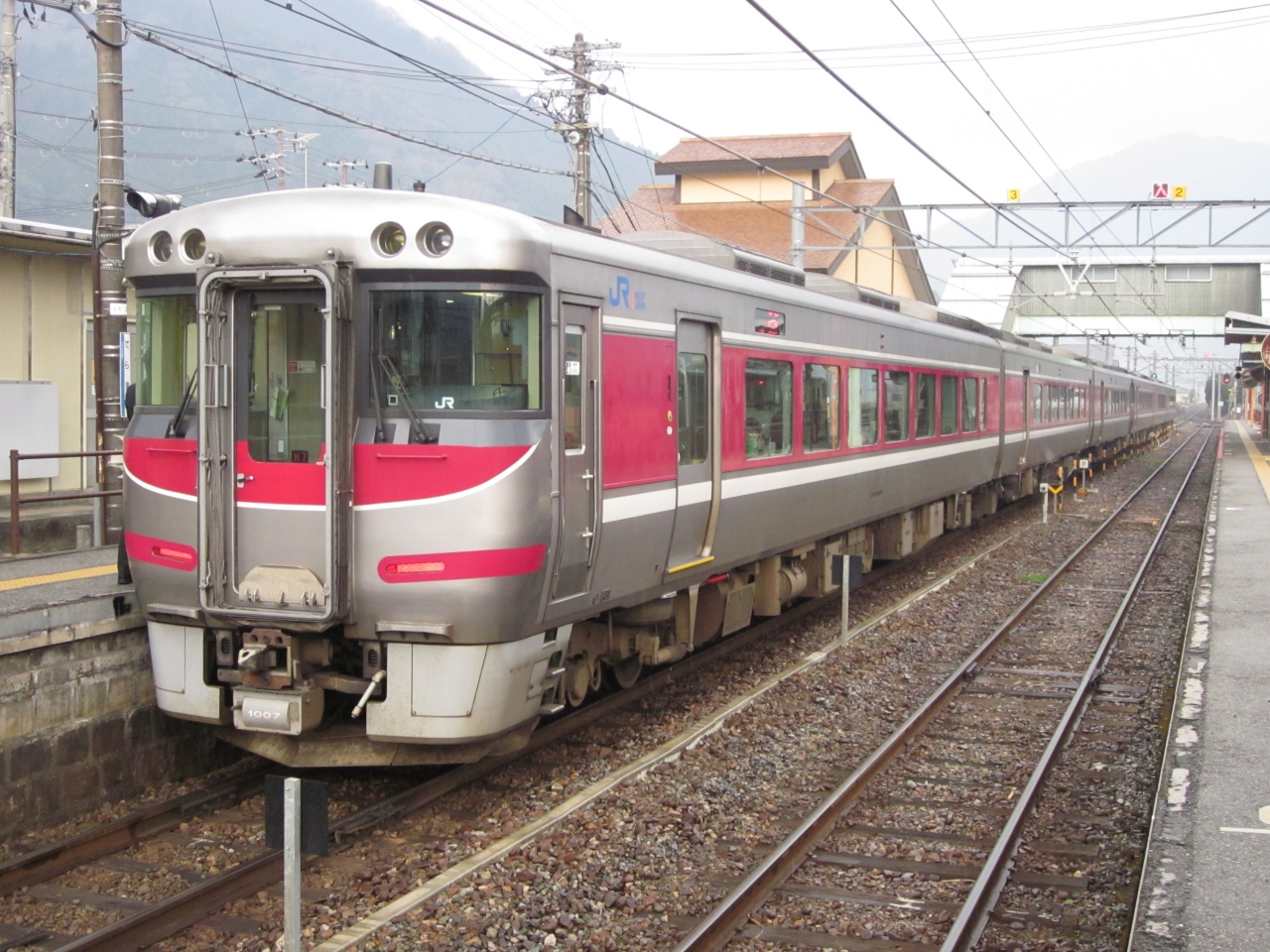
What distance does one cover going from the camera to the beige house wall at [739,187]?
3800 centimetres

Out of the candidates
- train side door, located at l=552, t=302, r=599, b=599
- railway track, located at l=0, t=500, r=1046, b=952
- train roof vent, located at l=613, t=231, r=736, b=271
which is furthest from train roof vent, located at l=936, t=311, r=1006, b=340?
train side door, located at l=552, t=302, r=599, b=599

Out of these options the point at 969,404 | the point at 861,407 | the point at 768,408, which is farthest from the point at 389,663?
the point at 969,404

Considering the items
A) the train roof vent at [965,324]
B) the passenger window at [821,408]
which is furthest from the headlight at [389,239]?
the train roof vent at [965,324]

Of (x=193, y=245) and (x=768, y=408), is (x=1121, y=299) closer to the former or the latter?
(x=768, y=408)

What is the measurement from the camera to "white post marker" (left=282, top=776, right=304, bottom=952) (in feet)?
14.2

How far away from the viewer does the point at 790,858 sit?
19.5ft

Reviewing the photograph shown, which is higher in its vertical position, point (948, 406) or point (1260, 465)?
point (948, 406)

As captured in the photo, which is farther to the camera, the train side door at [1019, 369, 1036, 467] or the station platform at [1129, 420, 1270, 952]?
the train side door at [1019, 369, 1036, 467]

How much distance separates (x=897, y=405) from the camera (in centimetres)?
1325

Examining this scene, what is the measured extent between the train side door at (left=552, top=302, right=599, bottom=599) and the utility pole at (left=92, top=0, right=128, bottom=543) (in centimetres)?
372

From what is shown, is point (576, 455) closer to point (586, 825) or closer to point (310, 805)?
point (586, 825)

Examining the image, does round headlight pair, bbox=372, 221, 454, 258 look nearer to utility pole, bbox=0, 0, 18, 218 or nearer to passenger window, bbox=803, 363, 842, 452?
→ passenger window, bbox=803, 363, 842, 452

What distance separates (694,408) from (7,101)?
1451 centimetres

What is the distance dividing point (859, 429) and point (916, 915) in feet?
22.6
